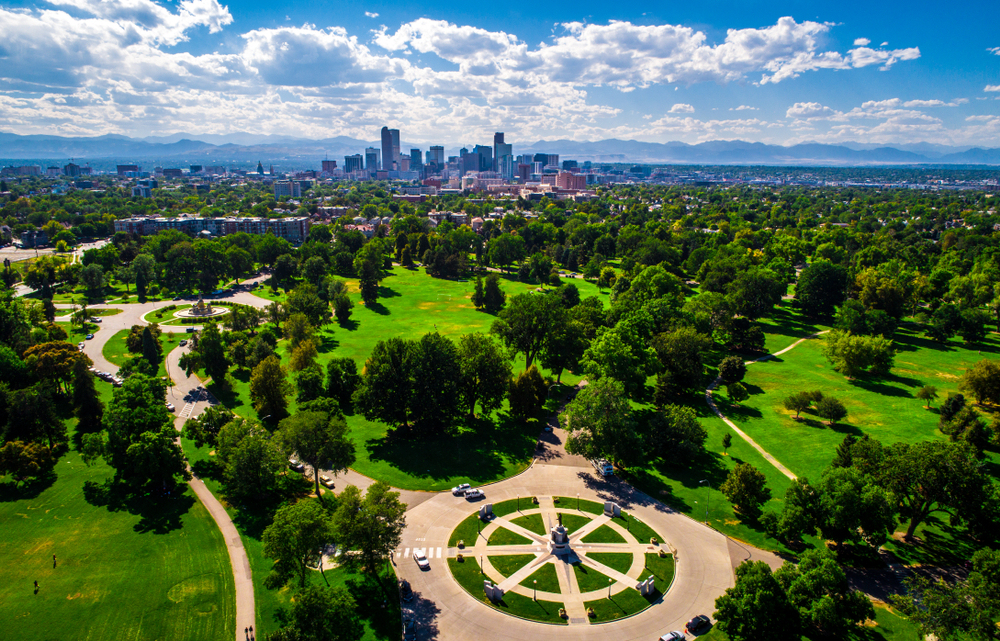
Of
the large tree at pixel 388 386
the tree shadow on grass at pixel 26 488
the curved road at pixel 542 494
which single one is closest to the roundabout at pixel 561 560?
the curved road at pixel 542 494

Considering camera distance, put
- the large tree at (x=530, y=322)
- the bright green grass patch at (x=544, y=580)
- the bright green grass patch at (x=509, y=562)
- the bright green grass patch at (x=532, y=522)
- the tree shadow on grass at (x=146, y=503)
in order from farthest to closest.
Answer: the large tree at (x=530, y=322), the tree shadow on grass at (x=146, y=503), the bright green grass patch at (x=532, y=522), the bright green grass patch at (x=509, y=562), the bright green grass patch at (x=544, y=580)

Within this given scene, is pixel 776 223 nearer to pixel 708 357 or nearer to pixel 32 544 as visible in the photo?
pixel 708 357

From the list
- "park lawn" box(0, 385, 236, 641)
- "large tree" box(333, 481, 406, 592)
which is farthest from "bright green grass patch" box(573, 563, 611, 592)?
"park lawn" box(0, 385, 236, 641)

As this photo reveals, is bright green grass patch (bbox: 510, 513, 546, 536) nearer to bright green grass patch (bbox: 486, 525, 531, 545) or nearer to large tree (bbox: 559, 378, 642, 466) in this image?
bright green grass patch (bbox: 486, 525, 531, 545)

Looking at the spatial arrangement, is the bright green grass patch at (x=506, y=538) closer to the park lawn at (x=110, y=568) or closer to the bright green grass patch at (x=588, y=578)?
the bright green grass patch at (x=588, y=578)

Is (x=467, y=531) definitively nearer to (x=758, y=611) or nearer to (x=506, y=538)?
(x=506, y=538)

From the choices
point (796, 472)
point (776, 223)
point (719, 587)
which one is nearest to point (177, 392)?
point (719, 587)
